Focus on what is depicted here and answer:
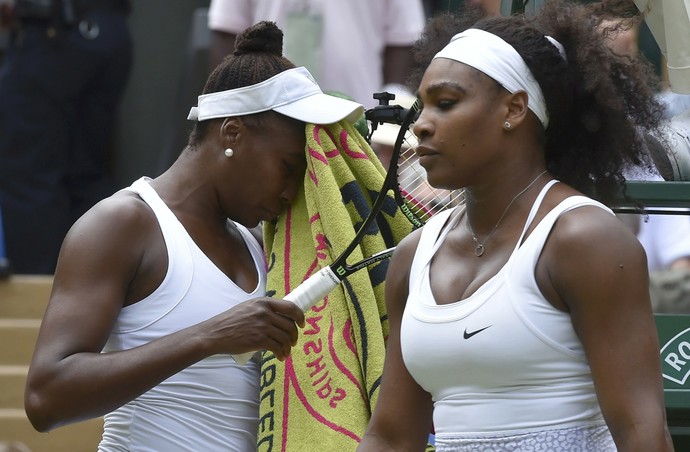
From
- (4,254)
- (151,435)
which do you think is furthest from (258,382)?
A: (4,254)

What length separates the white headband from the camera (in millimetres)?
2738

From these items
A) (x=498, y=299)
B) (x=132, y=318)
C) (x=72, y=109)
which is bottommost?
(x=72, y=109)

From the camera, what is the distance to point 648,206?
135 inches

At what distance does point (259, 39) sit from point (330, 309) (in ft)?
2.24

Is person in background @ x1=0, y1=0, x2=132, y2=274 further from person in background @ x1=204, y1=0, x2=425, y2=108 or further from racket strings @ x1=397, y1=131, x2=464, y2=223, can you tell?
racket strings @ x1=397, y1=131, x2=464, y2=223

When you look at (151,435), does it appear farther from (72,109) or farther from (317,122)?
(72,109)

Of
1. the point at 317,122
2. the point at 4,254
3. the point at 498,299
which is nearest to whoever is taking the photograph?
the point at 498,299

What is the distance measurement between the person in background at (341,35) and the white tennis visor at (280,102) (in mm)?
1747

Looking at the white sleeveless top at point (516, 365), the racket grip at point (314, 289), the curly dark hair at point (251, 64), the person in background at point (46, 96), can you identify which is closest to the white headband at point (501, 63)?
the white sleeveless top at point (516, 365)

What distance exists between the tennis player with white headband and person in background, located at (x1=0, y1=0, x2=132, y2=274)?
3321mm

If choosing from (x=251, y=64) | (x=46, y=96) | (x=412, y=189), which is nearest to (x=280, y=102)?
Answer: (x=251, y=64)

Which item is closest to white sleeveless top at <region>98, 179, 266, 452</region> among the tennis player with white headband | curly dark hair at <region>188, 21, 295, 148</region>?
curly dark hair at <region>188, 21, 295, 148</region>

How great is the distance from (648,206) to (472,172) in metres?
0.82

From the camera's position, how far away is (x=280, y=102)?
3381 mm
